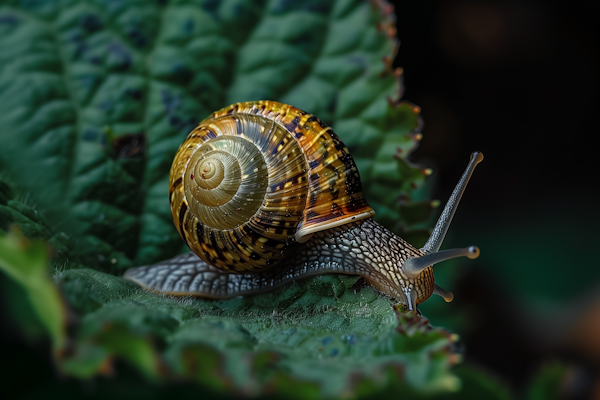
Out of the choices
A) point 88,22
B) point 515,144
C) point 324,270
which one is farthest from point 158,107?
point 515,144

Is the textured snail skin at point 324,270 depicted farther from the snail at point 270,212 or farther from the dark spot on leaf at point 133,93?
the dark spot on leaf at point 133,93

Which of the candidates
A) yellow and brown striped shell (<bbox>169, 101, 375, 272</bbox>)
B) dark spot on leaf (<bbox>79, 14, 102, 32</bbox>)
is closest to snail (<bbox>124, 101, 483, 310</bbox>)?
yellow and brown striped shell (<bbox>169, 101, 375, 272</bbox>)

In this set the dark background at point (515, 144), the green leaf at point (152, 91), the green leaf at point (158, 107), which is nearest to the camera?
the green leaf at point (158, 107)

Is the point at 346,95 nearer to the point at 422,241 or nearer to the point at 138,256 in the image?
the point at 422,241

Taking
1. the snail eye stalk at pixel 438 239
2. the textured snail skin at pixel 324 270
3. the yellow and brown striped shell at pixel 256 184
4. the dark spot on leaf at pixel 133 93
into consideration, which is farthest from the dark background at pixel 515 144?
the dark spot on leaf at pixel 133 93

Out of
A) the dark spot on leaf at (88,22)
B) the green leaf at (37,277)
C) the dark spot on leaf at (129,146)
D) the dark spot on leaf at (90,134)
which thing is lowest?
the green leaf at (37,277)

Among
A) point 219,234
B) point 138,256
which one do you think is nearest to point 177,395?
point 219,234
